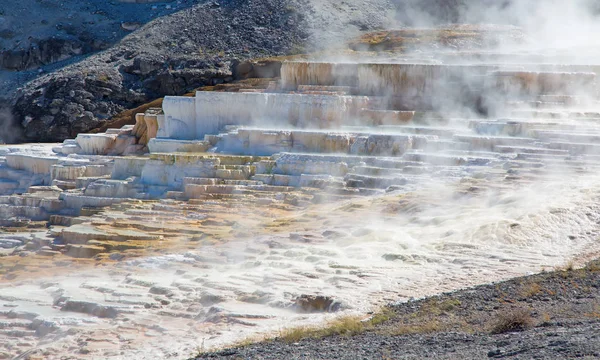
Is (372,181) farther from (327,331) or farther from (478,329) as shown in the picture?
(478,329)

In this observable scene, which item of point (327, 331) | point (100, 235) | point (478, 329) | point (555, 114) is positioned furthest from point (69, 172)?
point (478, 329)

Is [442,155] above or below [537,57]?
below

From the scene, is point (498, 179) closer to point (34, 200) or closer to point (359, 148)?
point (359, 148)

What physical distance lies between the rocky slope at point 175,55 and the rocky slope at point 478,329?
19420 mm

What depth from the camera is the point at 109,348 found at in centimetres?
794

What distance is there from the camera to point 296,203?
556 inches

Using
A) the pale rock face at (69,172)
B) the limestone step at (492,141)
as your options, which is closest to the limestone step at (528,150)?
the limestone step at (492,141)

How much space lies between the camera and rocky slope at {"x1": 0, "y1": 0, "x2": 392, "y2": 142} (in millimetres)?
26844

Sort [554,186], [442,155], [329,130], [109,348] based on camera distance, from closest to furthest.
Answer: [109,348] < [554,186] < [442,155] < [329,130]

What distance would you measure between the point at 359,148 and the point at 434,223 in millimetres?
4908

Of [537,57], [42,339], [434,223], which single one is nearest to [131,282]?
[42,339]

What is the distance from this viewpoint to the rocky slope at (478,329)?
6.00 meters

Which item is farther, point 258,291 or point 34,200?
point 34,200

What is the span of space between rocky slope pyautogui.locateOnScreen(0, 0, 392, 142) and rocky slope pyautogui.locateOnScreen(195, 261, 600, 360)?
765 inches
